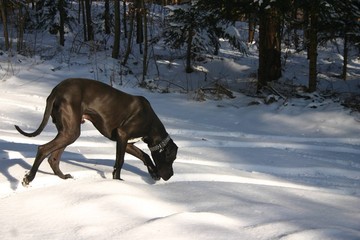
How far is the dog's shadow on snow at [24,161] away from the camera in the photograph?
453 cm

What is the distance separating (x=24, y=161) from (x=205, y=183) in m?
2.17

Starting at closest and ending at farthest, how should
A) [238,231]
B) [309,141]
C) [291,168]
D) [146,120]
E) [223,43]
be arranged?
[238,231]
[146,120]
[291,168]
[309,141]
[223,43]

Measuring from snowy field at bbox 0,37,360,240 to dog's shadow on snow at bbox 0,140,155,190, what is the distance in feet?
0.04

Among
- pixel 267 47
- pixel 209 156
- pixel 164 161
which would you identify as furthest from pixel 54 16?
pixel 164 161

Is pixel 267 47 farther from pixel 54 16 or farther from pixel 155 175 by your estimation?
pixel 54 16

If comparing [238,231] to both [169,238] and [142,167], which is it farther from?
[142,167]

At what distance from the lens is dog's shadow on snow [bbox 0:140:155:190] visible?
4534 millimetres

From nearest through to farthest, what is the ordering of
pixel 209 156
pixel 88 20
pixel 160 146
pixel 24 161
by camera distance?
1. pixel 160 146
2. pixel 24 161
3. pixel 209 156
4. pixel 88 20

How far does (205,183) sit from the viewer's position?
4.94 m

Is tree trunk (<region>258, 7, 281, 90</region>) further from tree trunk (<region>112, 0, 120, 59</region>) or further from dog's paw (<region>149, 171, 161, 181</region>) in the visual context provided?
dog's paw (<region>149, 171, 161, 181</region>)

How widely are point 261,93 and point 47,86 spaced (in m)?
6.03

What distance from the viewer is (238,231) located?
10.8ft

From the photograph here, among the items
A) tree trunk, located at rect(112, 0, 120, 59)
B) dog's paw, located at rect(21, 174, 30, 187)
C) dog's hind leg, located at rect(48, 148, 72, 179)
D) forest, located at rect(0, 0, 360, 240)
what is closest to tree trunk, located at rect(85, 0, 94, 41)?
tree trunk, located at rect(112, 0, 120, 59)

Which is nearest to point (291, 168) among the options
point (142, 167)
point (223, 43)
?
point (142, 167)
